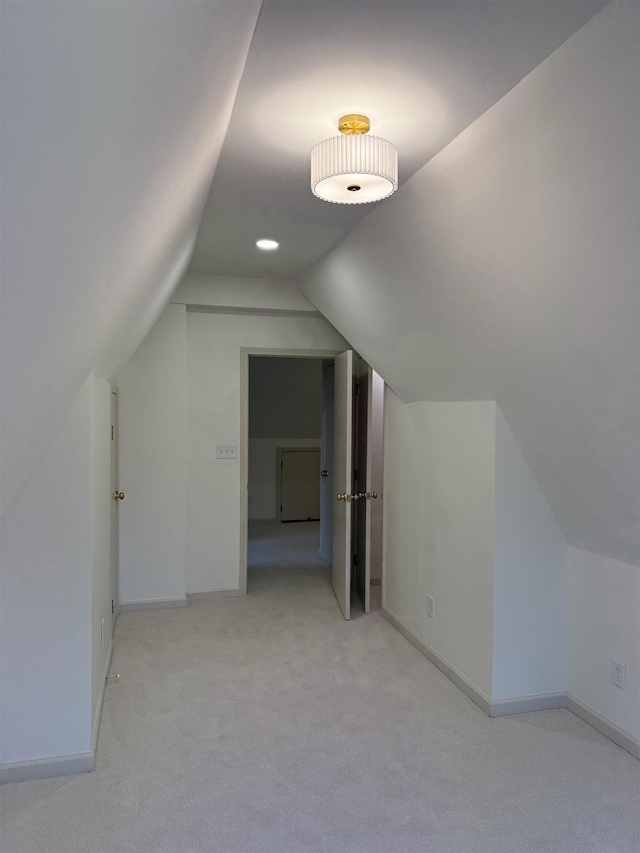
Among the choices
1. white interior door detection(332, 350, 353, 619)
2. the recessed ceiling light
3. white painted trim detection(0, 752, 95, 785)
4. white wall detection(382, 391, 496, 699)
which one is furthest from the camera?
white interior door detection(332, 350, 353, 619)

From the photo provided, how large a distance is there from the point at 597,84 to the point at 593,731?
8.75 feet

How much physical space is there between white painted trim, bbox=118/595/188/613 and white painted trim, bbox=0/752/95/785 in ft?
6.62

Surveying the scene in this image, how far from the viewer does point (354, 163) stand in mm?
1945

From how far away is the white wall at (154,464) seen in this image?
4457mm

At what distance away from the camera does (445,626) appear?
3418 millimetres

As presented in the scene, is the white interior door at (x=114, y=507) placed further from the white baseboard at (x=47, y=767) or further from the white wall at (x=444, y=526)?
the white wall at (x=444, y=526)

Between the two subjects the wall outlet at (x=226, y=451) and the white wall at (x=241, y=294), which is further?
the wall outlet at (x=226, y=451)

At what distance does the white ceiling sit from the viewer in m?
1.49

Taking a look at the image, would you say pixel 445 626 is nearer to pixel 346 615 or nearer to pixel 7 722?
pixel 346 615

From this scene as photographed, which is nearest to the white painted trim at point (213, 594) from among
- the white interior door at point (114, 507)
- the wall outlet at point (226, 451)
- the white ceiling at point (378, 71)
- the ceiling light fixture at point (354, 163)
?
the white interior door at point (114, 507)

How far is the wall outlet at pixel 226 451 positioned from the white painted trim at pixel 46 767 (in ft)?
8.41

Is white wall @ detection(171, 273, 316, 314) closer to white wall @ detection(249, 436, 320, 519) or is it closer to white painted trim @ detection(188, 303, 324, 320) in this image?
white painted trim @ detection(188, 303, 324, 320)

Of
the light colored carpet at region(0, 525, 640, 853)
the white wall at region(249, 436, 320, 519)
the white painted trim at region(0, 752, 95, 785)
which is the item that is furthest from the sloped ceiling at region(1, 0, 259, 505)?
the white wall at region(249, 436, 320, 519)

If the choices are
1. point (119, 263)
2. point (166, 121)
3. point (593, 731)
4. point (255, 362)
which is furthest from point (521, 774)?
point (255, 362)
